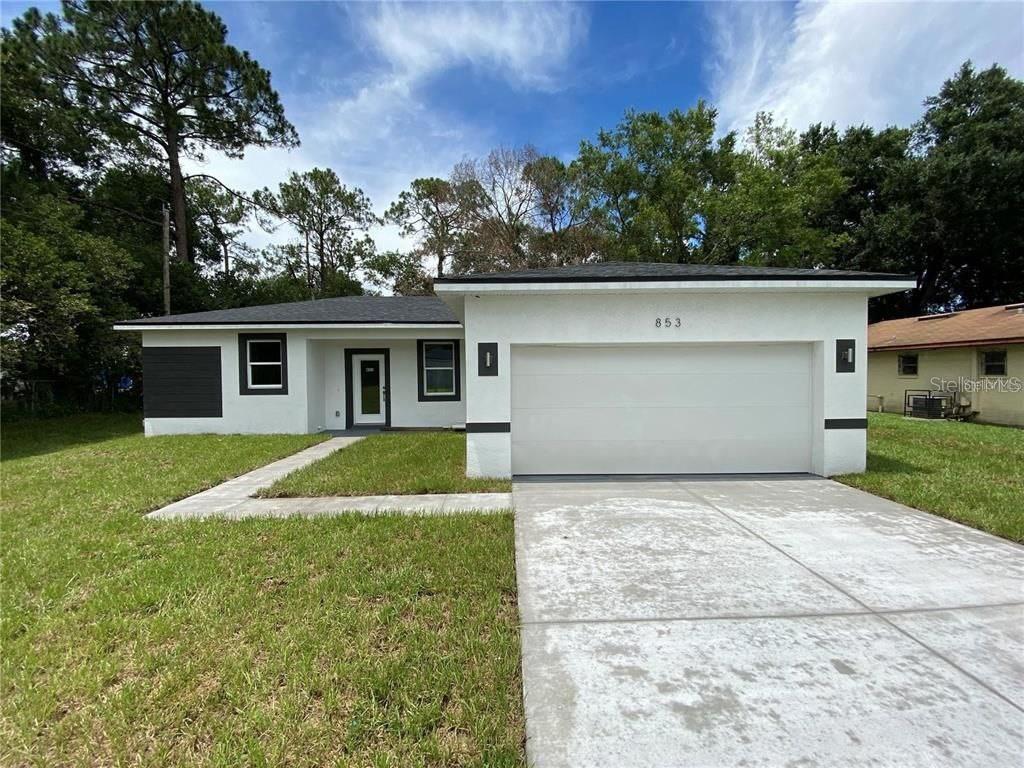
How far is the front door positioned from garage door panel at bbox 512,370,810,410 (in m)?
6.31

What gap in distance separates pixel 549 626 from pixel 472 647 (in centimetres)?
52

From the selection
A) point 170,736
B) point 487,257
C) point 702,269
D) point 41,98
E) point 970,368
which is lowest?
point 170,736

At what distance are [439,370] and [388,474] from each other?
18.2 feet


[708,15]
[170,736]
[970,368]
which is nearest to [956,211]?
[970,368]

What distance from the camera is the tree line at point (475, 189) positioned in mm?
17922

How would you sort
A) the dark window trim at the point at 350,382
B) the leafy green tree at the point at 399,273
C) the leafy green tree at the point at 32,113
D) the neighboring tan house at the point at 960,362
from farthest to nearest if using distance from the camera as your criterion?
the leafy green tree at the point at 399,273, the leafy green tree at the point at 32,113, the neighboring tan house at the point at 960,362, the dark window trim at the point at 350,382

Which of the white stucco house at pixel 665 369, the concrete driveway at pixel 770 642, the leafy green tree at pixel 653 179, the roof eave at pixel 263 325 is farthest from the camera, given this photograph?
the leafy green tree at pixel 653 179

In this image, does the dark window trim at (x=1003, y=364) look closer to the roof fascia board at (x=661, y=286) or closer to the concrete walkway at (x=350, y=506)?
the roof fascia board at (x=661, y=286)

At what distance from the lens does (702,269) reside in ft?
23.6

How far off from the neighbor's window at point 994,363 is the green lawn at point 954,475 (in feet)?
14.0

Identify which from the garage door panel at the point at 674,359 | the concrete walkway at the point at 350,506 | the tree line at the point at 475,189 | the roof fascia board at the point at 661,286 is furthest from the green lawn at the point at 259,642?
the tree line at the point at 475,189

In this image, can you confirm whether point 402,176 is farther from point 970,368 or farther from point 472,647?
point 472,647

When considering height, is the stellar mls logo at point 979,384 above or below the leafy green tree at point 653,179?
below

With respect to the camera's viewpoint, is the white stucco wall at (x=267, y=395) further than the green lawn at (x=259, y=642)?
Yes
